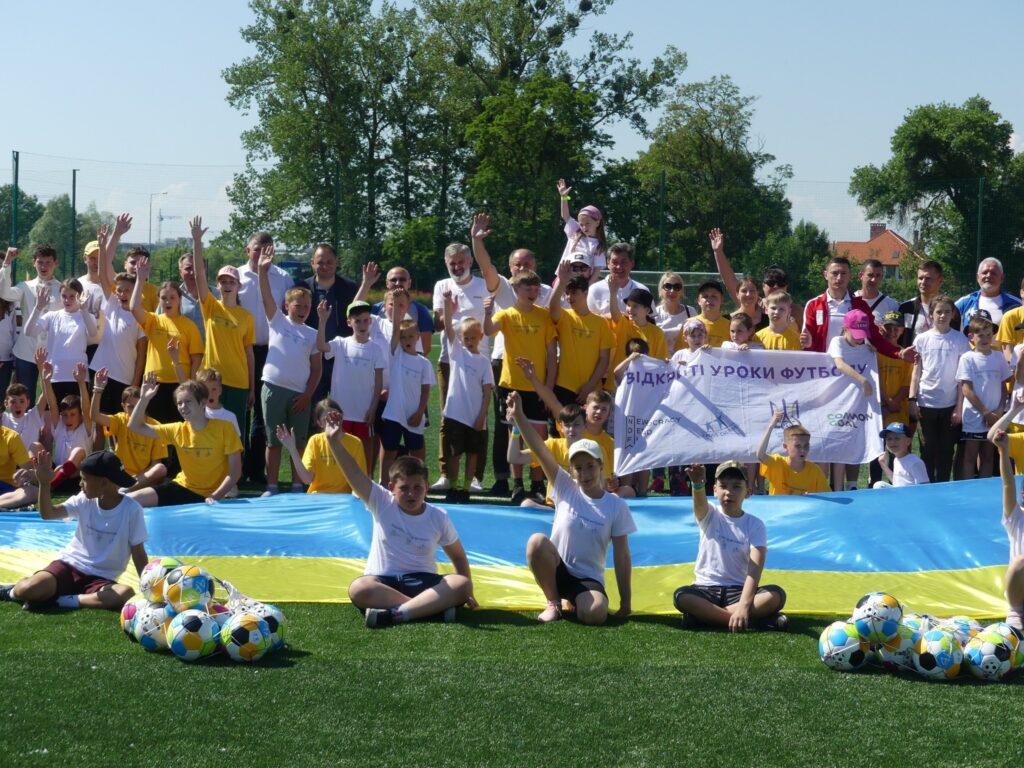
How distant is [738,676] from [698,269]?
90.9ft

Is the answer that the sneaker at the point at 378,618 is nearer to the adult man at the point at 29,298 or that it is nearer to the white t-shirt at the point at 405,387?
the white t-shirt at the point at 405,387

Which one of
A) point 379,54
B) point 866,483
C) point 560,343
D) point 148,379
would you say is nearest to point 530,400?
point 560,343

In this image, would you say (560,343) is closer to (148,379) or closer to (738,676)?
(148,379)

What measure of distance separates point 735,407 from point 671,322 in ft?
3.86

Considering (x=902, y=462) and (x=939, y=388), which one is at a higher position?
(x=939, y=388)

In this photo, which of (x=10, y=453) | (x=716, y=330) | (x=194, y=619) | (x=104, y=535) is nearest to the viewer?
(x=194, y=619)

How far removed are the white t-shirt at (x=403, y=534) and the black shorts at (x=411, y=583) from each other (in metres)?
0.04

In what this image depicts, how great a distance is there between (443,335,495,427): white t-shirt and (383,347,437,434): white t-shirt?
0.80 feet

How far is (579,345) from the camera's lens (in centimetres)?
996

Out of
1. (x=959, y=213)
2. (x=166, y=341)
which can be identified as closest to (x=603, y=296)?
(x=166, y=341)

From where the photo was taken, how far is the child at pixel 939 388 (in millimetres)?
9984

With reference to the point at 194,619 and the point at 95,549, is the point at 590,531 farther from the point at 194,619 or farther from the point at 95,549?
the point at 95,549

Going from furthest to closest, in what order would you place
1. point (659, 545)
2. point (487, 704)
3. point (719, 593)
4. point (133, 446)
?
point (133, 446) < point (659, 545) < point (719, 593) < point (487, 704)

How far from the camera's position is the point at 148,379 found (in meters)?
9.48
